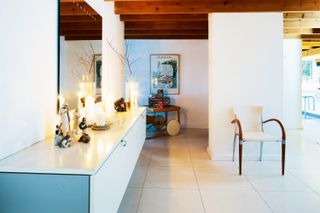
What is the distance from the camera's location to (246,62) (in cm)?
358

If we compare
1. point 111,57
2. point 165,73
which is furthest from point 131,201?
point 165,73

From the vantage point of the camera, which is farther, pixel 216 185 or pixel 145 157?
pixel 145 157

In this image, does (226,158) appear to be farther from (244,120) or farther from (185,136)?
(185,136)

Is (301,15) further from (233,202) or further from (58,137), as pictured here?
(58,137)

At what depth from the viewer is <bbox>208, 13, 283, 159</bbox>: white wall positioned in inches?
140

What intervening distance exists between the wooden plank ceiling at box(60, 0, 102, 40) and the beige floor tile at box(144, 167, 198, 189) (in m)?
1.75

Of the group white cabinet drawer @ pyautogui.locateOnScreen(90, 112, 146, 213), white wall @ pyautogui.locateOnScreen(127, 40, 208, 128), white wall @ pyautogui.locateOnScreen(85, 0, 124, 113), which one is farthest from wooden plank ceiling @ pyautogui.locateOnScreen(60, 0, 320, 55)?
white cabinet drawer @ pyautogui.locateOnScreen(90, 112, 146, 213)

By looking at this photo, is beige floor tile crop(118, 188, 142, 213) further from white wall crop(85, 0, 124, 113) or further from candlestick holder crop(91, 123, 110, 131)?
white wall crop(85, 0, 124, 113)

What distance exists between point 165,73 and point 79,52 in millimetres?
4085

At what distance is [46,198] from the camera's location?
1097 millimetres

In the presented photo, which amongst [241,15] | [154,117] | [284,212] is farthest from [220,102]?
[154,117]

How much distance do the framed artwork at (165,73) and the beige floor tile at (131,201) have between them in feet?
12.9

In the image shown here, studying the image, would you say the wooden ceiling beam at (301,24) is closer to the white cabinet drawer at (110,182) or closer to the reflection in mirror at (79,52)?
the reflection in mirror at (79,52)

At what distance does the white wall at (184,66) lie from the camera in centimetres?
625
